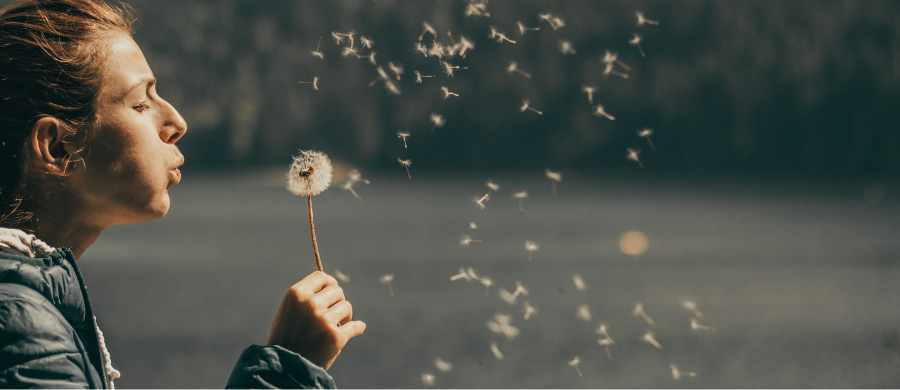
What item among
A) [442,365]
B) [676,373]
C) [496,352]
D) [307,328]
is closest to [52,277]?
[307,328]

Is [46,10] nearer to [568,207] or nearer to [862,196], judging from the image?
[568,207]

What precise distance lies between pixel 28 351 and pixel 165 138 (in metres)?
0.83

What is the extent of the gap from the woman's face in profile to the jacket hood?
24cm

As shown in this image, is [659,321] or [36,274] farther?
[659,321]

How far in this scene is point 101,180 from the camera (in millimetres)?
2062

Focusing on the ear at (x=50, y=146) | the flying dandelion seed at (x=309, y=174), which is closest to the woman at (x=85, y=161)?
the ear at (x=50, y=146)

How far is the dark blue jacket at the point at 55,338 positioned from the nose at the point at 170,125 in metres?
0.50

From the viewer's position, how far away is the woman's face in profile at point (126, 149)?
2062 mm

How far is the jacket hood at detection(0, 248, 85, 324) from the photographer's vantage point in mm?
1712

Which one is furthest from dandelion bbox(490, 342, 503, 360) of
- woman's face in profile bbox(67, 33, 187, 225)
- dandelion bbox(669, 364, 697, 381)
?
woman's face in profile bbox(67, 33, 187, 225)

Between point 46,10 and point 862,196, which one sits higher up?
point 862,196

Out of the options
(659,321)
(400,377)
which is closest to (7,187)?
Result: (400,377)

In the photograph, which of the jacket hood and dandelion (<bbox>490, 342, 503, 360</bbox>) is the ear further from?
dandelion (<bbox>490, 342, 503, 360</bbox>)

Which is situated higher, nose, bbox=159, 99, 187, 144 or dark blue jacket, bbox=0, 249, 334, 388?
nose, bbox=159, 99, 187, 144
